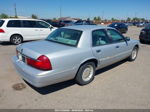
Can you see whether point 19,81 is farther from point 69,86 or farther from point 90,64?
point 90,64

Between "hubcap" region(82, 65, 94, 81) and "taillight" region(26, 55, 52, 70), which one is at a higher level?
"taillight" region(26, 55, 52, 70)

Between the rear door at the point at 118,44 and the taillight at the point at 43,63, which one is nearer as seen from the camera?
the taillight at the point at 43,63

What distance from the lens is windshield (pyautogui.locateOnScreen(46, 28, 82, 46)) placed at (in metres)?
3.83

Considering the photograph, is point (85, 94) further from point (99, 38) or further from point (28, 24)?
point (28, 24)

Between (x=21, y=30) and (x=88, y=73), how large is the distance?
6515 millimetres

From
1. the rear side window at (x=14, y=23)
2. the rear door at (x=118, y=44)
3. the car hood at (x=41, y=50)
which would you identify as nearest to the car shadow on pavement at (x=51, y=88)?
the car hood at (x=41, y=50)

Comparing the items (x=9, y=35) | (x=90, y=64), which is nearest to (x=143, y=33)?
(x=90, y=64)

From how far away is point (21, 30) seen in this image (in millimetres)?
9094

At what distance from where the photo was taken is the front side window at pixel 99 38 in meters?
4.02

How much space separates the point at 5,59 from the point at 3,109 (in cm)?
362

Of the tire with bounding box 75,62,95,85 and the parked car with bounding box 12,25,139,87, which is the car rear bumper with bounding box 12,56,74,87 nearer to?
the parked car with bounding box 12,25,139,87

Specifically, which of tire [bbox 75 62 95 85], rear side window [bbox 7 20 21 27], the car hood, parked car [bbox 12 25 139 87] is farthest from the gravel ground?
rear side window [bbox 7 20 21 27]

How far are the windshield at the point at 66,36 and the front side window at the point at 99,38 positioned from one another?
1.39 feet

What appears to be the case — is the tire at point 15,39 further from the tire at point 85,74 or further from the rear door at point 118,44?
the tire at point 85,74
